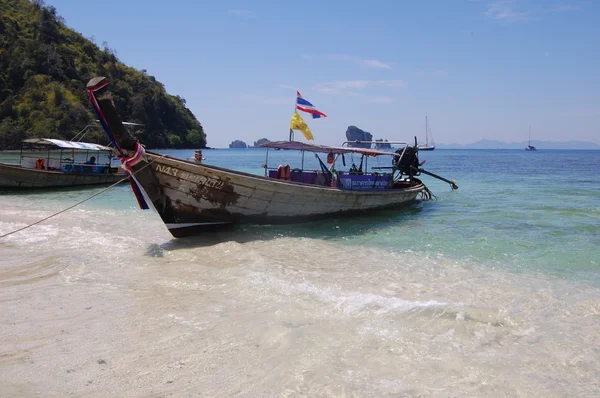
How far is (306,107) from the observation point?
12891 mm

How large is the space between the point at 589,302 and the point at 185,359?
18.7 ft

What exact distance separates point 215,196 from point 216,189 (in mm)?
204

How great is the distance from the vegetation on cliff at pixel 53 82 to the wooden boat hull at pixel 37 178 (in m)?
41.0

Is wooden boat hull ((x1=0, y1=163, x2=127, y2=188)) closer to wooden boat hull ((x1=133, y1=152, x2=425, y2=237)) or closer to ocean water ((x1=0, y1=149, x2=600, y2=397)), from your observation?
ocean water ((x1=0, y1=149, x2=600, y2=397))

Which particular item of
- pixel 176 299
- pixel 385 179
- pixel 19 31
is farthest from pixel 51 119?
pixel 176 299

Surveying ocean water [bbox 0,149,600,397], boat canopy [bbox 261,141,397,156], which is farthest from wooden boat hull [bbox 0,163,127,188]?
boat canopy [bbox 261,141,397,156]

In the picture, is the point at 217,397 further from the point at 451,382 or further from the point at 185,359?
the point at 451,382

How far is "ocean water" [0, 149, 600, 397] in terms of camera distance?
414 cm

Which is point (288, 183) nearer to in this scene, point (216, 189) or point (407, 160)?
point (216, 189)

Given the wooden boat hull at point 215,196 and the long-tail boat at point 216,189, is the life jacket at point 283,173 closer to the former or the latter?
the long-tail boat at point 216,189

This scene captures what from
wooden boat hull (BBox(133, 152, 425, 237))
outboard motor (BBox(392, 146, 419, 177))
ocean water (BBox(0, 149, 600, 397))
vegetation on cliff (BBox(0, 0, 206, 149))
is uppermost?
vegetation on cliff (BBox(0, 0, 206, 149))

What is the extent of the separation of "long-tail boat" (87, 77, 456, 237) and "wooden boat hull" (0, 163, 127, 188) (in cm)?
1285

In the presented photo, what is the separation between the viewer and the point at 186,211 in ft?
33.0

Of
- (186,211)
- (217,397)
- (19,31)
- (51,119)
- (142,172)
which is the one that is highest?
(19,31)
